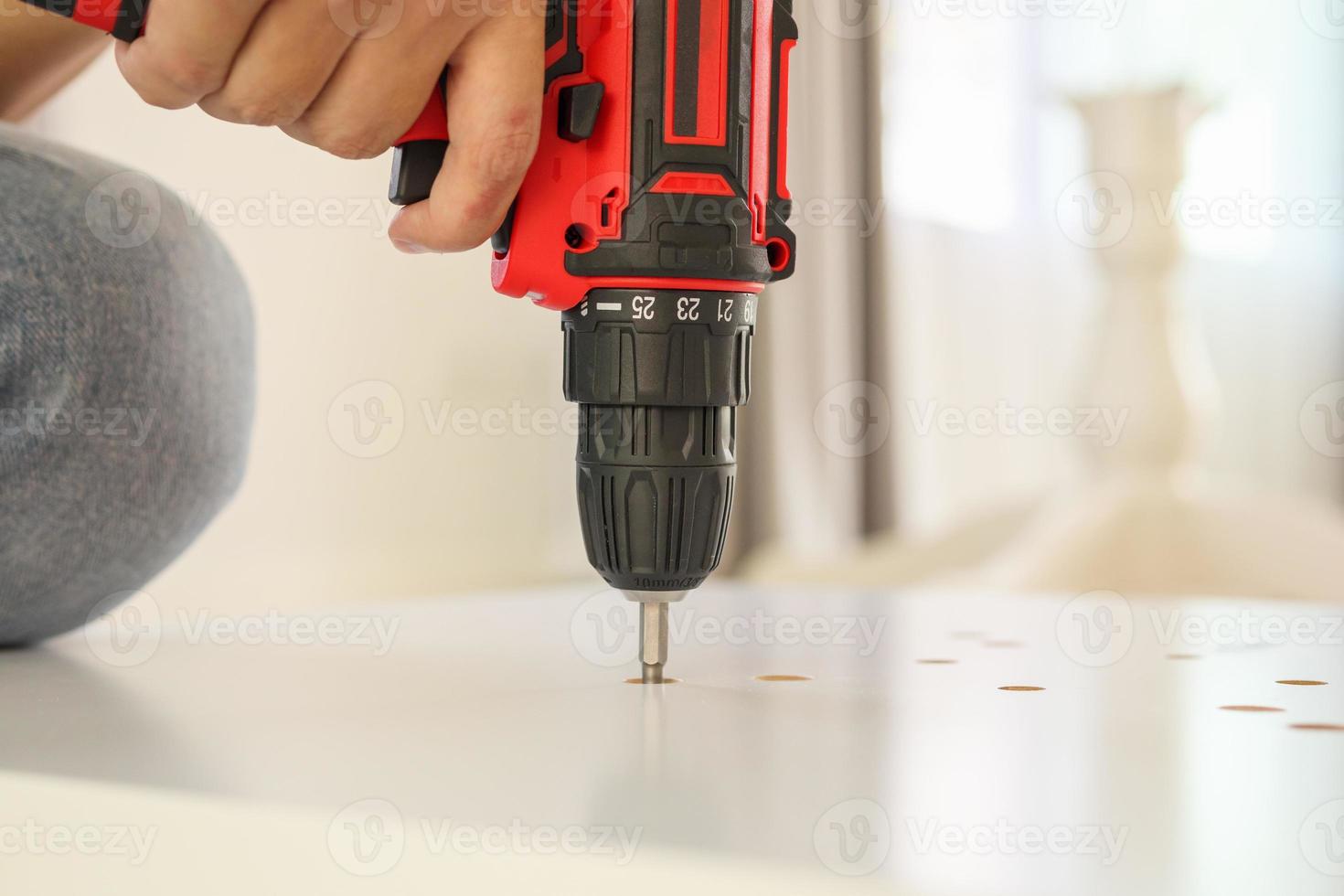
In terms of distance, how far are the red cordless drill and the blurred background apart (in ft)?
4.70

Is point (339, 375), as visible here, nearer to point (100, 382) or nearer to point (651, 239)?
point (100, 382)

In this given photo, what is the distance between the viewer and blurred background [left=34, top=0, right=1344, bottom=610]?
2178 mm

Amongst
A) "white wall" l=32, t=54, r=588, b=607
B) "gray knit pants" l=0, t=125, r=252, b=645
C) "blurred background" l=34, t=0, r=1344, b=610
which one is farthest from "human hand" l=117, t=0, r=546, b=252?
"blurred background" l=34, t=0, r=1344, b=610

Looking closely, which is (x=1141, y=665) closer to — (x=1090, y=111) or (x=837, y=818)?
(x=837, y=818)

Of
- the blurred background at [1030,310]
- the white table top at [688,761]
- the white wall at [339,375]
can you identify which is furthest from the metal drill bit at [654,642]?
the blurred background at [1030,310]

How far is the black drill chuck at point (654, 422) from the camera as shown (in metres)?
0.67

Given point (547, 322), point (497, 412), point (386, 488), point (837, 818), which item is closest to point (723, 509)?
point (837, 818)

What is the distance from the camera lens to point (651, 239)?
2.15 feet

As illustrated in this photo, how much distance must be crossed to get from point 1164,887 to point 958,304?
2383mm

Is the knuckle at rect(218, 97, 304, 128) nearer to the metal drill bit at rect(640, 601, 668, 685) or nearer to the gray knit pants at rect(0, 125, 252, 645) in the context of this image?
the gray knit pants at rect(0, 125, 252, 645)

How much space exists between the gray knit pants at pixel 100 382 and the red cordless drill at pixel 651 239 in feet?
0.76

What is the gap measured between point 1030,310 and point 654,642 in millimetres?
2083

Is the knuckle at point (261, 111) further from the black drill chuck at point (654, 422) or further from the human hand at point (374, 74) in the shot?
the black drill chuck at point (654, 422)

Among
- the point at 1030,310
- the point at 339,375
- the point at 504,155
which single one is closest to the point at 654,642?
the point at 504,155
